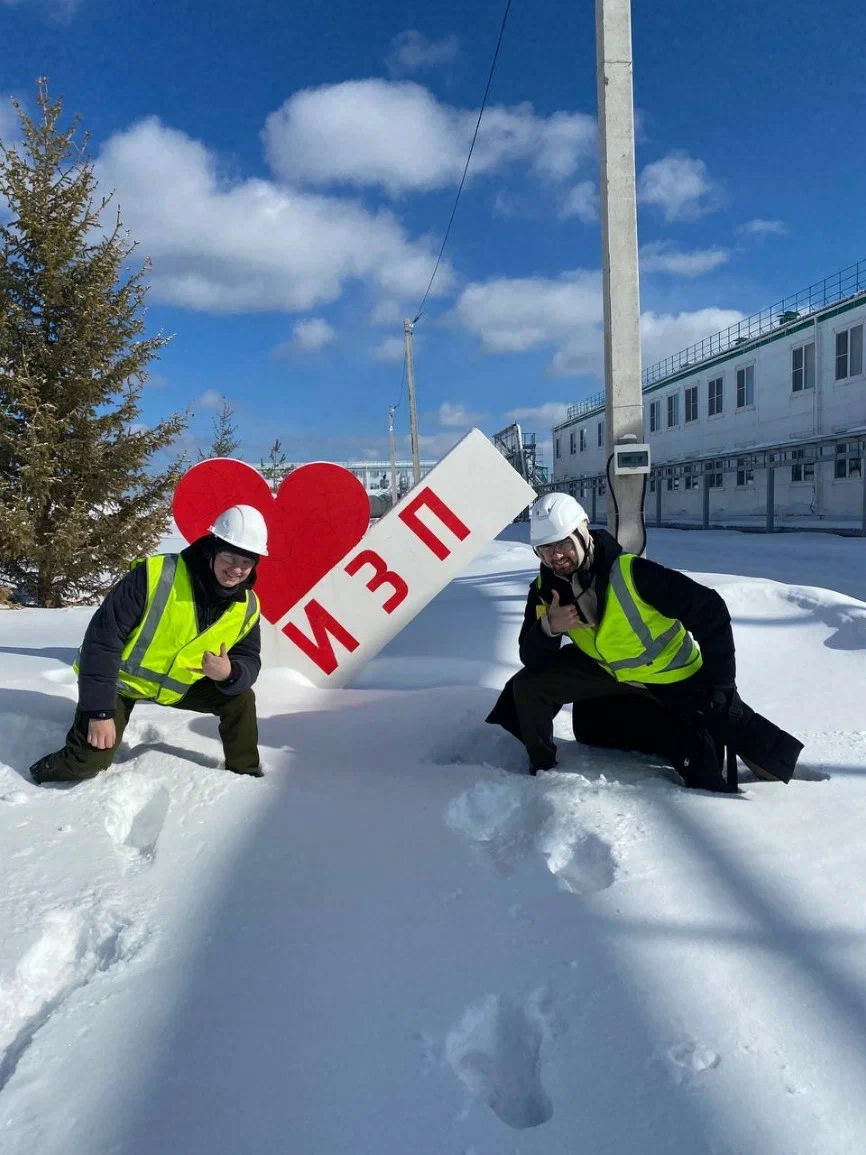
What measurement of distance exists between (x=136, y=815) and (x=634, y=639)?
229 cm

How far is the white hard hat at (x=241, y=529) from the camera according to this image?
11.1 feet

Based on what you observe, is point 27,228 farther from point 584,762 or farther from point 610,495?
point 584,762

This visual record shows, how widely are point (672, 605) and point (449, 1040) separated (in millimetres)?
2031

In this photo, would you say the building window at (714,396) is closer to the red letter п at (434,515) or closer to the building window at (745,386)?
the building window at (745,386)

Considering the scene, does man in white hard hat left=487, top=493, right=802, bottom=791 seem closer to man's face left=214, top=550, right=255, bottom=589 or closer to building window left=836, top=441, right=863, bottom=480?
man's face left=214, top=550, right=255, bottom=589

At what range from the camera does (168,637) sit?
3.46m

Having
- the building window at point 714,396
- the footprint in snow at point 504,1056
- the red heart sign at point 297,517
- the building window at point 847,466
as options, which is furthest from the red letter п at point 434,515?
the building window at point 714,396

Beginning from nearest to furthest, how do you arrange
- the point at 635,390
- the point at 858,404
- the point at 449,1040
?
the point at 449,1040 → the point at 635,390 → the point at 858,404

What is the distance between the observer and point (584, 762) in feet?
12.2

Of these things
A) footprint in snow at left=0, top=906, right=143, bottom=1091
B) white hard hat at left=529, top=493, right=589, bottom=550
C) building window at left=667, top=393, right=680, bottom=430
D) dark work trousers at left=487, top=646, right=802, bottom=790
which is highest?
building window at left=667, top=393, right=680, bottom=430

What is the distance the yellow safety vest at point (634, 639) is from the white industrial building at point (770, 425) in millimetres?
15050

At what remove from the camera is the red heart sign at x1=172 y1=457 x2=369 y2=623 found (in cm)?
552

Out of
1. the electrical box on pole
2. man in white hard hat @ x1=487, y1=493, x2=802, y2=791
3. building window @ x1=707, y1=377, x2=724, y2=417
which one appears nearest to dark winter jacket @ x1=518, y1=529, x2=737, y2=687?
man in white hard hat @ x1=487, y1=493, x2=802, y2=791

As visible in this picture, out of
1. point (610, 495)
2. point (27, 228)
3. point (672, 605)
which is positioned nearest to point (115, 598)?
point (672, 605)
